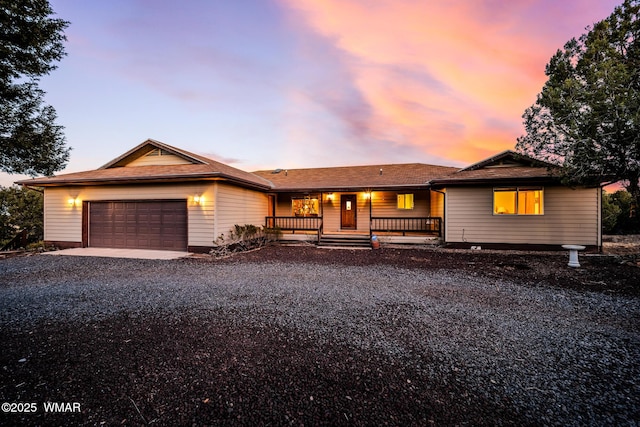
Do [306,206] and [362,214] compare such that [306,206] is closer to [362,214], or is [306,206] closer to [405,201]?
[362,214]

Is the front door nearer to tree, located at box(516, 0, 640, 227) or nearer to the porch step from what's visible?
the porch step

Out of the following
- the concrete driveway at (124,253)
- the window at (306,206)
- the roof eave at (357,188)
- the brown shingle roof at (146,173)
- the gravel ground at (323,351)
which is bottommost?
the gravel ground at (323,351)

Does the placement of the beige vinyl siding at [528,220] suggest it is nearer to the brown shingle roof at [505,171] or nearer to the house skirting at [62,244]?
the brown shingle roof at [505,171]

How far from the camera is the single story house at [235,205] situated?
9984mm

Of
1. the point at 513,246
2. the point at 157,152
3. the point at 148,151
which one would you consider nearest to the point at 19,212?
the point at 148,151

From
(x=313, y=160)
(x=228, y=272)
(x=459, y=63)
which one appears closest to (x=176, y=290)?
(x=228, y=272)

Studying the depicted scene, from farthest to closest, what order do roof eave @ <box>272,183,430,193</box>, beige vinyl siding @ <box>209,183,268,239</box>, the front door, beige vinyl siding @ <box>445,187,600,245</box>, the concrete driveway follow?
1. the front door
2. roof eave @ <box>272,183,430,193</box>
3. beige vinyl siding @ <box>209,183,268,239</box>
4. beige vinyl siding @ <box>445,187,600,245</box>
5. the concrete driveway

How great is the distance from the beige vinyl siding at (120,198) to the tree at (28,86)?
13.6ft

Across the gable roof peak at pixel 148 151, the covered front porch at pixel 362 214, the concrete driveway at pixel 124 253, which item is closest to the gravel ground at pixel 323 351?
the concrete driveway at pixel 124 253

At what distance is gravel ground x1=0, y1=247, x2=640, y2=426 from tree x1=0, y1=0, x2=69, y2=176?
3.00m

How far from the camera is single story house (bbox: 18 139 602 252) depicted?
9.98m

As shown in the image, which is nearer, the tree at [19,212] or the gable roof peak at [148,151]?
the gable roof peak at [148,151]

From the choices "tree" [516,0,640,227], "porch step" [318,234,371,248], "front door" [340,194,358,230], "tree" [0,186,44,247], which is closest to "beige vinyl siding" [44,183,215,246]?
"porch step" [318,234,371,248]

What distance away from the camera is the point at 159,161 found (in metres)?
12.4
